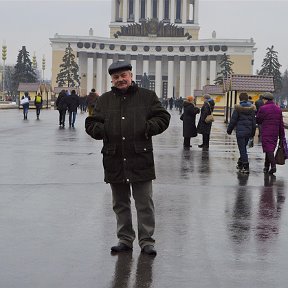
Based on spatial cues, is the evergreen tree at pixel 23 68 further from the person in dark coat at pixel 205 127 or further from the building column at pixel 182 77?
the person in dark coat at pixel 205 127

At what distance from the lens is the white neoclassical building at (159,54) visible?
132750 mm

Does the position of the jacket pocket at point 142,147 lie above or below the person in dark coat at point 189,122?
above

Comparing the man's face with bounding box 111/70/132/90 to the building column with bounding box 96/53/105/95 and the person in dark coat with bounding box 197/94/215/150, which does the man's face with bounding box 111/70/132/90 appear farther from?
the building column with bounding box 96/53/105/95

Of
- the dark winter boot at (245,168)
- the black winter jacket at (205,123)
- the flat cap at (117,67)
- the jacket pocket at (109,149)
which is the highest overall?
the flat cap at (117,67)

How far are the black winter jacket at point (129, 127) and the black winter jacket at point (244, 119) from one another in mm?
7596

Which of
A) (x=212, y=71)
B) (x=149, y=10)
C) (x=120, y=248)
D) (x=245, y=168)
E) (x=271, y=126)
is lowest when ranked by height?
(x=245, y=168)

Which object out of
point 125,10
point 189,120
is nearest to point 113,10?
point 125,10

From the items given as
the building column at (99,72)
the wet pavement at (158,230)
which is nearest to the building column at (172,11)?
the building column at (99,72)

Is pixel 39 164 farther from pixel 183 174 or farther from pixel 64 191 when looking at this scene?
pixel 64 191

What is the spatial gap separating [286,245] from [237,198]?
3.27 metres

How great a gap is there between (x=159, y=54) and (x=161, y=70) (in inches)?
166

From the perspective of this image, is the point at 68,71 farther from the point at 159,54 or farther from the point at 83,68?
the point at 159,54

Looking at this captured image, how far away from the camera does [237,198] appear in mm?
10742

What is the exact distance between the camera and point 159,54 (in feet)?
448
